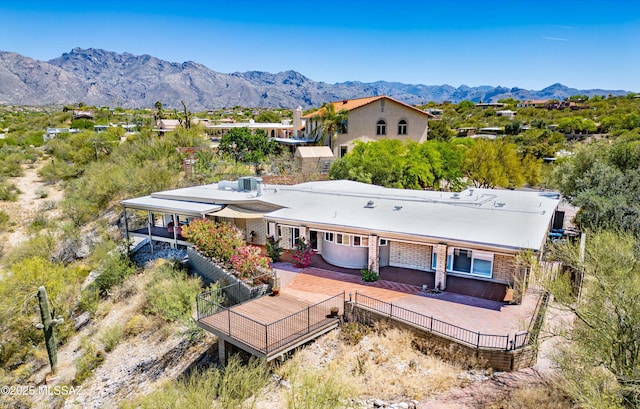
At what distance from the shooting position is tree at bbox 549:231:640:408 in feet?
28.7

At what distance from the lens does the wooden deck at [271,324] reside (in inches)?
519

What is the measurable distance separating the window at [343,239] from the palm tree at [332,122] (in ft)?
102

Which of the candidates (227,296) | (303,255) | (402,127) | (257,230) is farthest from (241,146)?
(227,296)

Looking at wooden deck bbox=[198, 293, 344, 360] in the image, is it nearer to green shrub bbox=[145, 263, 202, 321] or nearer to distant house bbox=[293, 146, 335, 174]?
green shrub bbox=[145, 263, 202, 321]

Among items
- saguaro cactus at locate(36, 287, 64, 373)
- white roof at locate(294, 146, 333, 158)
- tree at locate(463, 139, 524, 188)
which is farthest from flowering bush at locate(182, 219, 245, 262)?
tree at locate(463, 139, 524, 188)

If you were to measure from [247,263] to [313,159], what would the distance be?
2864cm

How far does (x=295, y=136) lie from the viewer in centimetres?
6306

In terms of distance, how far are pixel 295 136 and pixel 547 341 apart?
2077 inches

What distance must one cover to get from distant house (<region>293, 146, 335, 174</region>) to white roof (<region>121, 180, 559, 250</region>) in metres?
15.6

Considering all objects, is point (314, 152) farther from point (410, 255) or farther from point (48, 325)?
point (48, 325)

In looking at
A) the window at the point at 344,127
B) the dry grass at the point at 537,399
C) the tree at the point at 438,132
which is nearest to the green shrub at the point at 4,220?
the window at the point at 344,127

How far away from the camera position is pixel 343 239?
66.1 feet

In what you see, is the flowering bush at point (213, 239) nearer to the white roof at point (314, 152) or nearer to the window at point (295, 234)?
the window at point (295, 234)

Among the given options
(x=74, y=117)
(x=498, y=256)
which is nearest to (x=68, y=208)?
(x=498, y=256)
